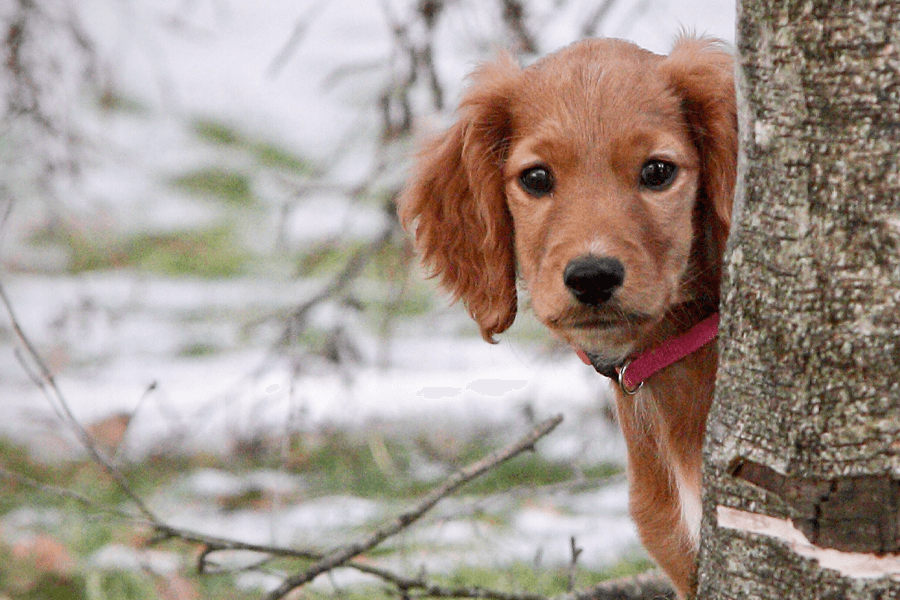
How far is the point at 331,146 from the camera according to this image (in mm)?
7449

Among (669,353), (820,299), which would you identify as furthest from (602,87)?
(820,299)

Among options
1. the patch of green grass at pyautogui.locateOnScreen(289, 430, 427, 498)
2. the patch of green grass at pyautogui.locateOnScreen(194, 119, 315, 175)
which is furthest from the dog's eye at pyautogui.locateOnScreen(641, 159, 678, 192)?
the patch of green grass at pyautogui.locateOnScreen(194, 119, 315, 175)

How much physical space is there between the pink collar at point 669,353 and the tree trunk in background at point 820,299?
0.80 m

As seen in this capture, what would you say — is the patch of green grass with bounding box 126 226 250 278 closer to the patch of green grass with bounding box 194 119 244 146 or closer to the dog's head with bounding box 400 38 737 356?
the patch of green grass with bounding box 194 119 244 146

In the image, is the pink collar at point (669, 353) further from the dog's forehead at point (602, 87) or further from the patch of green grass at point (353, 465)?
the patch of green grass at point (353, 465)

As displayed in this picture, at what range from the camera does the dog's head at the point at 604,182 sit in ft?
6.57

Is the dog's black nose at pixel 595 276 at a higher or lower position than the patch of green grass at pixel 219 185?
higher

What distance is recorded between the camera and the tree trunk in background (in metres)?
1.25

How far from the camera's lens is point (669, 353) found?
217 cm

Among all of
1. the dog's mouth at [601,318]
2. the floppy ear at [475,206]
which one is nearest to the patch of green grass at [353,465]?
the floppy ear at [475,206]

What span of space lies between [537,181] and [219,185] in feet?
18.4

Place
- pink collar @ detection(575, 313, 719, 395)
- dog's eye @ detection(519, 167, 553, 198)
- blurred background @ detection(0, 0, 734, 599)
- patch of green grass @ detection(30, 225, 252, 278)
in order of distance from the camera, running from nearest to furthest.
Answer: pink collar @ detection(575, 313, 719, 395) → dog's eye @ detection(519, 167, 553, 198) → blurred background @ detection(0, 0, 734, 599) → patch of green grass @ detection(30, 225, 252, 278)

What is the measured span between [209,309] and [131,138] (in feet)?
7.12

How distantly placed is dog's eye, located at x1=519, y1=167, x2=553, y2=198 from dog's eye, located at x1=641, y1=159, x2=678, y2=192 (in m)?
0.23
